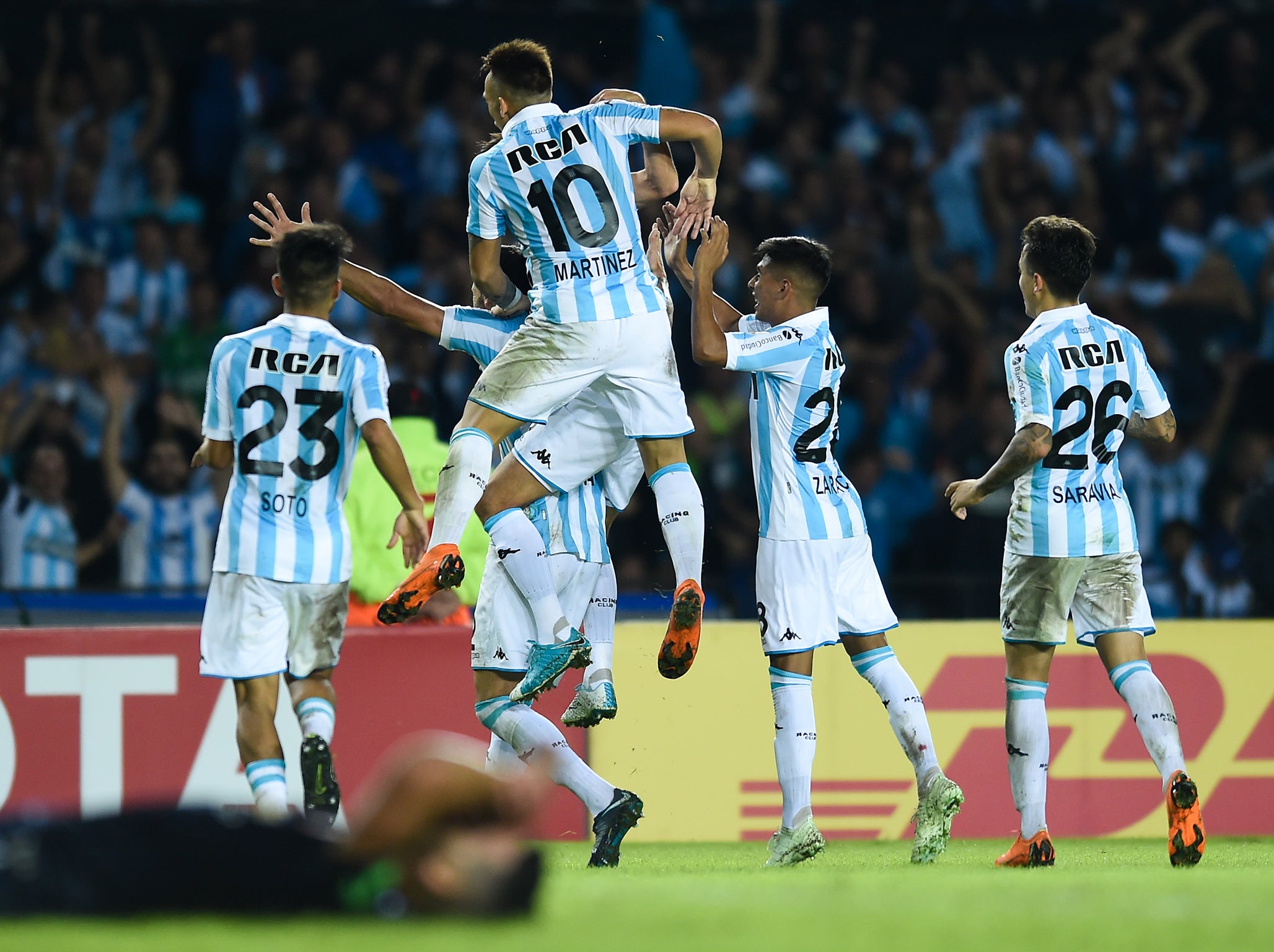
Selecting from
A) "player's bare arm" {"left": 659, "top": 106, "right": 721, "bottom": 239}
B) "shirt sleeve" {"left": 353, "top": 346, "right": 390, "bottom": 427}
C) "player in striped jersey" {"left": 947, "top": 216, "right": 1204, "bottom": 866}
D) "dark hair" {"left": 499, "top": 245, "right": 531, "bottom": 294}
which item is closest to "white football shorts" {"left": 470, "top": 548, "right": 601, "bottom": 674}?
"shirt sleeve" {"left": 353, "top": 346, "right": 390, "bottom": 427}

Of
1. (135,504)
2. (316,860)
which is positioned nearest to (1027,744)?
(316,860)

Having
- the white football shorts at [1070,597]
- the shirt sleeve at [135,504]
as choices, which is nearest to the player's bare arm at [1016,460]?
the white football shorts at [1070,597]

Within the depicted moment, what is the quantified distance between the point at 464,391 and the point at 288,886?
845 centimetres

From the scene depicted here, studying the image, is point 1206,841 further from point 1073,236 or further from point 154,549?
point 154,549

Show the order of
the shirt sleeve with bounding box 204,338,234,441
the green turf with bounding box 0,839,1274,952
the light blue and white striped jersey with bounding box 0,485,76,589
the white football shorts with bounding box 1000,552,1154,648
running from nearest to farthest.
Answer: the green turf with bounding box 0,839,1274,952 → the shirt sleeve with bounding box 204,338,234,441 → the white football shorts with bounding box 1000,552,1154,648 → the light blue and white striped jersey with bounding box 0,485,76,589

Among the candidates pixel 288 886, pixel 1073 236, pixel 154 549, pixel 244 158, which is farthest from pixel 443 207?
pixel 288 886

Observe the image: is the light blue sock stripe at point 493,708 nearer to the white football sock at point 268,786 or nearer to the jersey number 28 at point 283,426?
the white football sock at point 268,786

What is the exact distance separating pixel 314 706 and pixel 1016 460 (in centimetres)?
291

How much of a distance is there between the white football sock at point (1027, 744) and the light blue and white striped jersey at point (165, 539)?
18.8ft

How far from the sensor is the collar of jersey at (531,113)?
21.6 ft

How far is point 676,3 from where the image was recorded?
14617 millimetres

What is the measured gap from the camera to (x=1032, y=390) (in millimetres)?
6621

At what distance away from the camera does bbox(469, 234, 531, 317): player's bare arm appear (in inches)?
262

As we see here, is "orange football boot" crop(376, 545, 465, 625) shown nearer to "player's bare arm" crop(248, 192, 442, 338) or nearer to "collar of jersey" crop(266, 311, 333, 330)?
"collar of jersey" crop(266, 311, 333, 330)
